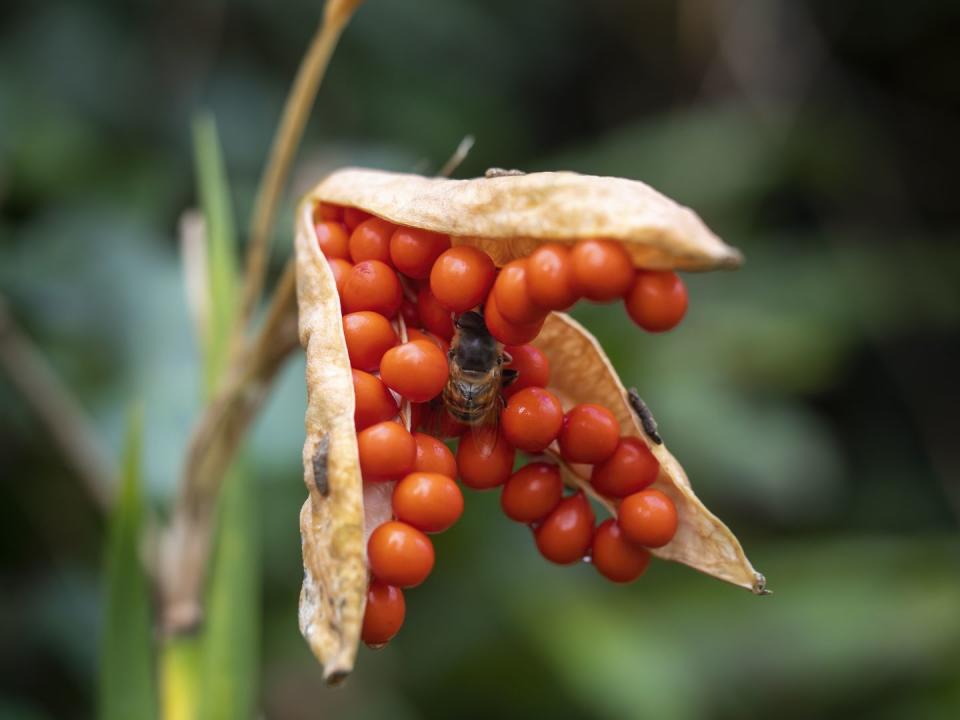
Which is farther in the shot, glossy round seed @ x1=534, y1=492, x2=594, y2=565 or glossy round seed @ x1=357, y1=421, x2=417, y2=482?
glossy round seed @ x1=534, y1=492, x2=594, y2=565

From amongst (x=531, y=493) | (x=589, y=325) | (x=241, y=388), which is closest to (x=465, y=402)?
(x=531, y=493)

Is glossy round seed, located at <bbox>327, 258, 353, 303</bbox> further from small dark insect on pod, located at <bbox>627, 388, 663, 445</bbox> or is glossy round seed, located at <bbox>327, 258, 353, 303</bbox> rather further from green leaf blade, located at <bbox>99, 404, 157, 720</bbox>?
green leaf blade, located at <bbox>99, 404, 157, 720</bbox>

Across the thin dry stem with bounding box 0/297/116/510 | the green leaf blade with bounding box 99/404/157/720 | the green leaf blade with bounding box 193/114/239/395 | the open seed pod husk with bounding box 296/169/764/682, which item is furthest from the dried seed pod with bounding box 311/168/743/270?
the thin dry stem with bounding box 0/297/116/510

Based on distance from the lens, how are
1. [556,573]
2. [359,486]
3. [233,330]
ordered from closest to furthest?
[359,486] → [233,330] → [556,573]

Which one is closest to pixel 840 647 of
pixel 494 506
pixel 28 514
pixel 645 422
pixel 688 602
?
pixel 688 602

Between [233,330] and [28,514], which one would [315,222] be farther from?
[28,514]

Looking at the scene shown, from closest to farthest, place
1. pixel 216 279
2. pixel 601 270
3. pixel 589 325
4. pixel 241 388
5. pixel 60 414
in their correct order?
1. pixel 601 270
2. pixel 241 388
3. pixel 216 279
4. pixel 60 414
5. pixel 589 325

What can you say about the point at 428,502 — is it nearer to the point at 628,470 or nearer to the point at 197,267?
the point at 628,470
